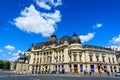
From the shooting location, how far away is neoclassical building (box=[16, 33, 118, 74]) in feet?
215

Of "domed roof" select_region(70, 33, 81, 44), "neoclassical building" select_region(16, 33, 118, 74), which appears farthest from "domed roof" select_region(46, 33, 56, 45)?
"domed roof" select_region(70, 33, 81, 44)

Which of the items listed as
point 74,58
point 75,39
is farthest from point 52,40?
point 74,58

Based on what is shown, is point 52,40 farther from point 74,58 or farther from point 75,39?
point 74,58

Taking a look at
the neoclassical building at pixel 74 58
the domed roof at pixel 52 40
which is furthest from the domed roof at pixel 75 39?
the domed roof at pixel 52 40

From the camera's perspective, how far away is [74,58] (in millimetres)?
65500

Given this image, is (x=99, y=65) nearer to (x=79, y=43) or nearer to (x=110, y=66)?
(x=110, y=66)

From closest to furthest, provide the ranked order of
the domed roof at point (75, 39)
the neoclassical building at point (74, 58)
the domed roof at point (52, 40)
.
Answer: the neoclassical building at point (74, 58)
the domed roof at point (75, 39)
the domed roof at point (52, 40)

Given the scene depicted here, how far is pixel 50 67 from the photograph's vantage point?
246 ft

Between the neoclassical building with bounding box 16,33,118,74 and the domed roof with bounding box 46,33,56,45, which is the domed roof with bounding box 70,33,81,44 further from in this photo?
the domed roof with bounding box 46,33,56,45

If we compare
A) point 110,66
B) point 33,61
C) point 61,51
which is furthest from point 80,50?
point 33,61

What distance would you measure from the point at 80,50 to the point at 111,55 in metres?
19.7

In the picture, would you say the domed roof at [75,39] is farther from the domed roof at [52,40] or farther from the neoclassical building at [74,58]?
the domed roof at [52,40]

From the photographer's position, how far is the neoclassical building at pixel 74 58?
6550 centimetres

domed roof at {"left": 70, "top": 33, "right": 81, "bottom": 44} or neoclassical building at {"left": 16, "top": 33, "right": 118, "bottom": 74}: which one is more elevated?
domed roof at {"left": 70, "top": 33, "right": 81, "bottom": 44}
